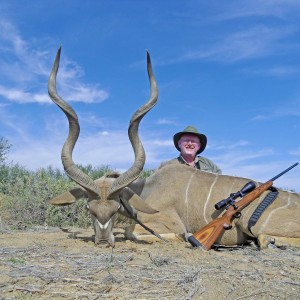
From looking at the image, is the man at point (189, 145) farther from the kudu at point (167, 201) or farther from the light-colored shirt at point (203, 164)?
the kudu at point (167, 201)

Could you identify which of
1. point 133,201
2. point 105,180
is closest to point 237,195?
point 133,201

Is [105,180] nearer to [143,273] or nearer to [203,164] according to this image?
[143,273]

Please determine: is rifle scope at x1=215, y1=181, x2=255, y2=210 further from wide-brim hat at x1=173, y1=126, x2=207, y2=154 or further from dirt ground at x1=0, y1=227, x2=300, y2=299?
wide-brim hat at x1=173, y1=126, x2=207, y2=154

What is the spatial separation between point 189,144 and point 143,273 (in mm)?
3679

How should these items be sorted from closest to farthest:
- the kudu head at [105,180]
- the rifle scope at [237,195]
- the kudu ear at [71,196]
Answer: the kudu head at [105,180]
the rifle scope at [237,195]
the kudu ear at [71,196]

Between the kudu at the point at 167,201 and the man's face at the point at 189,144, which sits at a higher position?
the man's face at the point at 189,144

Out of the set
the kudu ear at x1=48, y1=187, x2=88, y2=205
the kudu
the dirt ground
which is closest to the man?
the kudu

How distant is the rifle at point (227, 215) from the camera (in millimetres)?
4125

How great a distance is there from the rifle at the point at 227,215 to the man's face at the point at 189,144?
1694mm

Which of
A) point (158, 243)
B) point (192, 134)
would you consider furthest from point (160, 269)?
point (192, 134)

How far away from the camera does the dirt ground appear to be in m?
2.50

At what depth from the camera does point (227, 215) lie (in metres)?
4.46

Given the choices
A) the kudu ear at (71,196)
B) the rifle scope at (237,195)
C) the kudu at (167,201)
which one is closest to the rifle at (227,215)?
the rifle scope at (237,195)

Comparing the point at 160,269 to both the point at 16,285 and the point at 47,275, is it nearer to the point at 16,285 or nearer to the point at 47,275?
the point at 47,275
